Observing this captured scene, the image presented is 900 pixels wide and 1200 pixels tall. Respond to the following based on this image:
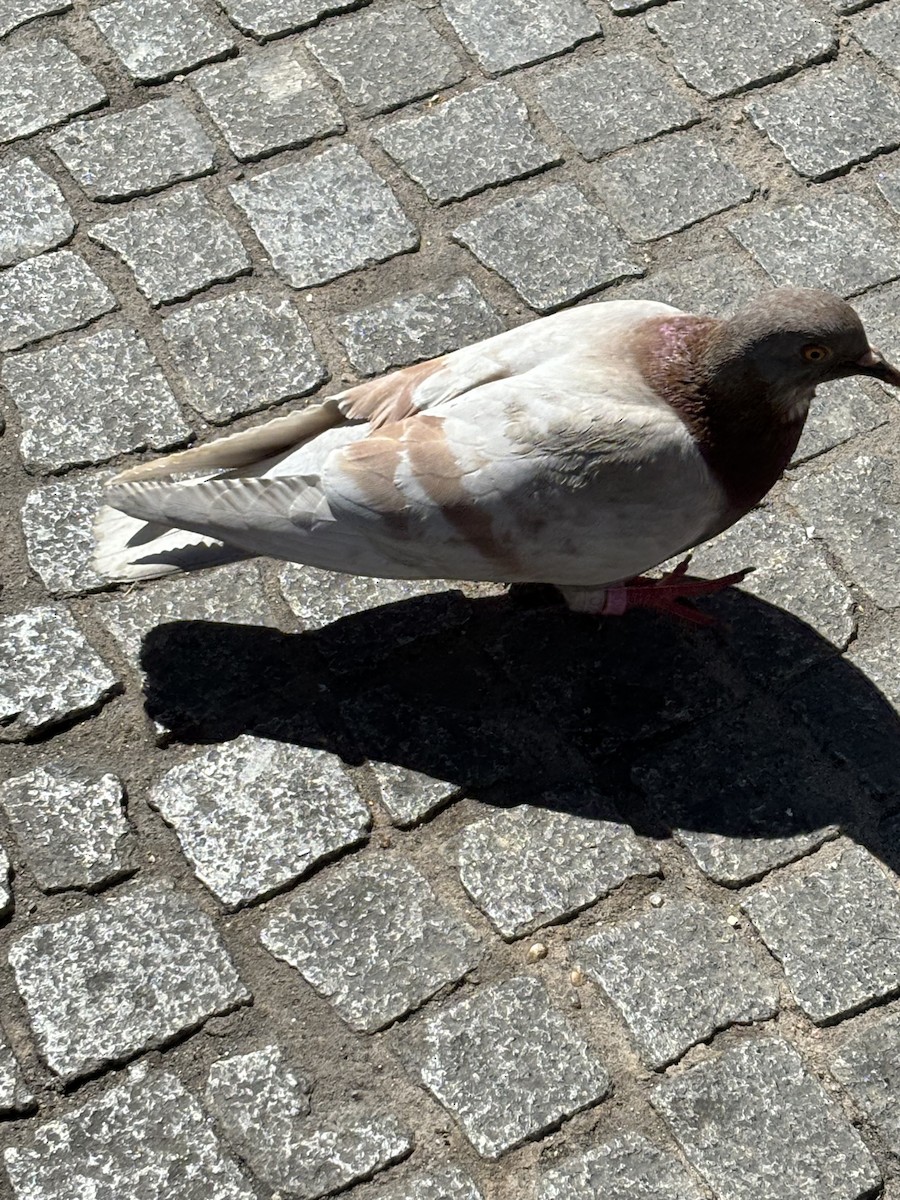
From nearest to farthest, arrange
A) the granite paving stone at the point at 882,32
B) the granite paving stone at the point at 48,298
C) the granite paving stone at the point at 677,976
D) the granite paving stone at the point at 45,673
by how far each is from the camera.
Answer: the granite paving stone at the point at 677,976 < the granite paving stone at the point at 45,673 < the granite paving stone at the point at 48,298 < the granite paving stone at the point at 882,32

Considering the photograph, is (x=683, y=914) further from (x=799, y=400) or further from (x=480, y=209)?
(x=480, y=209)

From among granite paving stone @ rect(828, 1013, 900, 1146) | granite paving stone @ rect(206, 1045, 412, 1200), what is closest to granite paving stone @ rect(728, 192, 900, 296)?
granite paving stone @ rect(828, 1013, 900, 1146)

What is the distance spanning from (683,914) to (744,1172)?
594 millimetres

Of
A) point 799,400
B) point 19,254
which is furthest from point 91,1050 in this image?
point 19,254

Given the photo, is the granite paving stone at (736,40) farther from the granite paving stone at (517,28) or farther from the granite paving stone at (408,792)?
the granite paving stone at (408,792)

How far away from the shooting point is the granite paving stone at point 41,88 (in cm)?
491

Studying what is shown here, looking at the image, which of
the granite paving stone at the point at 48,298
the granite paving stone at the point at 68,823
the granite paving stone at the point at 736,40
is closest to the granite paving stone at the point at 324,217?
the granite paving stone at the point at 48,298

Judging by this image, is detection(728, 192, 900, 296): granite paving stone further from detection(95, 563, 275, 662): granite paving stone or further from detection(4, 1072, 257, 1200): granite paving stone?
detection(4, 1072, 257, 1200): granite paving stone

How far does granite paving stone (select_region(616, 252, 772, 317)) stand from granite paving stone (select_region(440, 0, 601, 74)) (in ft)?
3.42

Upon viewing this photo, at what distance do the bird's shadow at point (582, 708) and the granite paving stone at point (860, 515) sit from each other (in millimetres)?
269

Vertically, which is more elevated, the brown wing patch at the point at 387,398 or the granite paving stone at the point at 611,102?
Result: the granite paving stone at the point at 611,102

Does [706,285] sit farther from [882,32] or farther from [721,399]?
[882,32]

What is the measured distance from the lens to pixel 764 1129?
10.3ft

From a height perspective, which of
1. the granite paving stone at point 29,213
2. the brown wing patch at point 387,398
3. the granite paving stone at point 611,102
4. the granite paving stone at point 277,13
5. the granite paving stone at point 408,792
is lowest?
the granite paving stone at point 408,792
